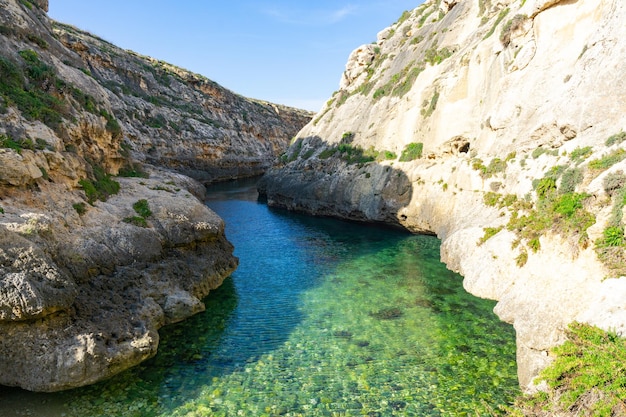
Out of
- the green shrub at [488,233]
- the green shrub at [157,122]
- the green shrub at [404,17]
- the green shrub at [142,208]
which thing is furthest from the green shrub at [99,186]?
the green shrub at [157,122]

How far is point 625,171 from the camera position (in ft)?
41.5

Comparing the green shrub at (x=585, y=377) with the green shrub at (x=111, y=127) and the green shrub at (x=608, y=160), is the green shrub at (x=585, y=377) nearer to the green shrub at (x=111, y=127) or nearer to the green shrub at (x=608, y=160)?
the green shrub at (x=608, y=160)

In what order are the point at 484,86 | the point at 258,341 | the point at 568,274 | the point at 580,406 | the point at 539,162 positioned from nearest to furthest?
1. the point at 580,406
2. the point at 568,274
3. the point at 258,341
4. the point at 539,162
5. the point at 484,86

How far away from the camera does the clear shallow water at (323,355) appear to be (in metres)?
10.4

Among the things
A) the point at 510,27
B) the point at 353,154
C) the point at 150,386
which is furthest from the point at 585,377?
the point at 353,154

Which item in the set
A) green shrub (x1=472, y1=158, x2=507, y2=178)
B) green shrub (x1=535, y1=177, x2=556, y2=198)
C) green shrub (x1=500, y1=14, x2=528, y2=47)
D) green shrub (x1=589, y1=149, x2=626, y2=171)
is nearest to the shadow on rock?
green shrub (x1=472, y1=158, x2=507, y2=178)

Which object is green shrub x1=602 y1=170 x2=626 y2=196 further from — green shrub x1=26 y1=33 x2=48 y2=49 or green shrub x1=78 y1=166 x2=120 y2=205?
green shrub x1=26 y1=33 x2=48 y2=49

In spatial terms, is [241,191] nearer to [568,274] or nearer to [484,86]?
[484,86]

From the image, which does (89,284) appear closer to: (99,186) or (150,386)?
(150,386)

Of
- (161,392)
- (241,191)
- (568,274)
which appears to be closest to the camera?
(161,392)

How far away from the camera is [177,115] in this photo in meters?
73.9

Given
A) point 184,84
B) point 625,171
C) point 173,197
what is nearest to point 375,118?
point 173,197

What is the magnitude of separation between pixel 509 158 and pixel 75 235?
22.8 metres

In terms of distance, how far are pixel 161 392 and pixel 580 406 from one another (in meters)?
10.7
